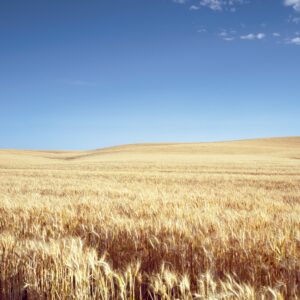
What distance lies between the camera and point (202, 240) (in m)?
3.13

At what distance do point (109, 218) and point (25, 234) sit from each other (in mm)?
1249

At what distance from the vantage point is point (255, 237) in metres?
3.15

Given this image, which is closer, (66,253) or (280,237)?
(66,253)

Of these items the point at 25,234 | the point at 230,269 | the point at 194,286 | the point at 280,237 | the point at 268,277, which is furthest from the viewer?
the point at 25,234

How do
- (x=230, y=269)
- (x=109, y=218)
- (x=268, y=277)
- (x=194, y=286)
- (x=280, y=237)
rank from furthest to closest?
(x=109, y=218), (x=280, y=237), (x=230, y=269), (x=268, y=277), (x=194, y=286)

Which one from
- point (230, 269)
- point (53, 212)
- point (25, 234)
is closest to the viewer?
point (230, 269)

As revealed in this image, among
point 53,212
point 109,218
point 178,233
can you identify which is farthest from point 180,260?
point 53,212

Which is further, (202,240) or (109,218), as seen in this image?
(109,218)

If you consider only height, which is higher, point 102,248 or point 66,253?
point 66,253

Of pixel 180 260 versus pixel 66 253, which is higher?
pixel 66 253

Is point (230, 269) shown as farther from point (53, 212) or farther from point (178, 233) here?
point (53, 212)

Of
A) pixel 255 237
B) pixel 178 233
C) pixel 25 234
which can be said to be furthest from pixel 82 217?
pixel 255 237

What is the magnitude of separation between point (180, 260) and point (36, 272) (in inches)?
50.9

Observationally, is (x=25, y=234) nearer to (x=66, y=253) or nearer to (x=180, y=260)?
(x=66, y=253)
